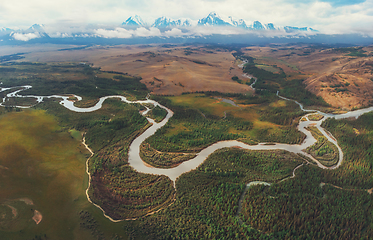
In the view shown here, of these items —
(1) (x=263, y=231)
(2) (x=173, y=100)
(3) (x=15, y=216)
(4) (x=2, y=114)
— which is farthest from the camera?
(2) (x=173, y=100)

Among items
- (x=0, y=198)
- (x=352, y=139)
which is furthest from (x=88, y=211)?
(x=352, y=139)

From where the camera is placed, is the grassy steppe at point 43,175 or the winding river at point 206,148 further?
the winding river at point 206,148

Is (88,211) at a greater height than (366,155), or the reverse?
(366,155)

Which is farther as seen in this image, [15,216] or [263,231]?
[15,216]

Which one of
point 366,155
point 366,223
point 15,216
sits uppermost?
point 366,155

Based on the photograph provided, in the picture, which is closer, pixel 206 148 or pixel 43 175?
pixel 43 175

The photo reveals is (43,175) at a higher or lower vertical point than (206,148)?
lower

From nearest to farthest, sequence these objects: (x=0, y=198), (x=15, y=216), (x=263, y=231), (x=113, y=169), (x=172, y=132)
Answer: (x=263, y=231) → (x=15, y=216) → (x=0, y=198) → (x=113, y=169) → (x=172, y=132)

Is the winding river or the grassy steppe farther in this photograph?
the winding river

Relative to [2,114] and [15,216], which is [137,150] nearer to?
[15,216]

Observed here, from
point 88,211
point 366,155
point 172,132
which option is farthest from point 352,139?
point 88,211
